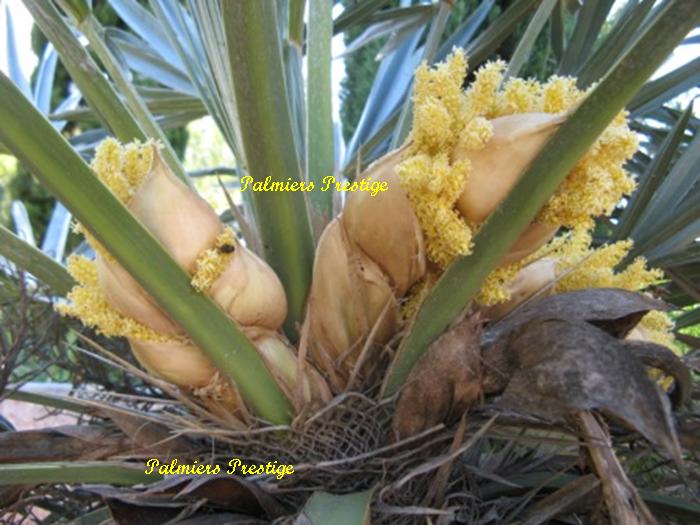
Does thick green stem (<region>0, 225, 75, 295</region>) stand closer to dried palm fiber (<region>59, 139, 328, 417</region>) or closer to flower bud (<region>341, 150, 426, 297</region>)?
dried palm fiber (<region>59, 139, 328, 417</region>)

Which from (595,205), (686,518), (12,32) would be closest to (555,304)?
(595,205)

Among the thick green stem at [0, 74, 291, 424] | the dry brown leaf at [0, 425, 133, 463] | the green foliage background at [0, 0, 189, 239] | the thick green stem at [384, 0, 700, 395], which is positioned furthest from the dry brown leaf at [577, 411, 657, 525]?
the green foliage background at [0, 0, 189, 239]

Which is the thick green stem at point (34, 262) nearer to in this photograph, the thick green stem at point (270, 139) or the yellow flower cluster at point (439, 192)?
the thick green stem at point (270, 139)

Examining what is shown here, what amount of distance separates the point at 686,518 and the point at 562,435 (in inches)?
3.8

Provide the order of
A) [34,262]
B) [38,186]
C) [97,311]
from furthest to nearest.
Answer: [38,186] → [34,262] → [97,311]

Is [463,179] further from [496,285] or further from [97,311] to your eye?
[97,311]

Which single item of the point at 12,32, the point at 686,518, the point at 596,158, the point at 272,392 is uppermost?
the point at 12,32

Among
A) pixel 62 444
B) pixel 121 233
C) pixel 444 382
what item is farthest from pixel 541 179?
pixel 62 444

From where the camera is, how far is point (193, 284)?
0.48 m

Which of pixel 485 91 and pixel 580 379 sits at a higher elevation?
pixel 485 91

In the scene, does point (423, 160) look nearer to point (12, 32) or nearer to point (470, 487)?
point (470, 487)

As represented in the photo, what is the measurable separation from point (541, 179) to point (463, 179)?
0.05 m

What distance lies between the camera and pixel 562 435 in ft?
1.90

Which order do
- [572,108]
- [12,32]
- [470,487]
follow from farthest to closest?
[12,32] → [470,487] → [572,108]
